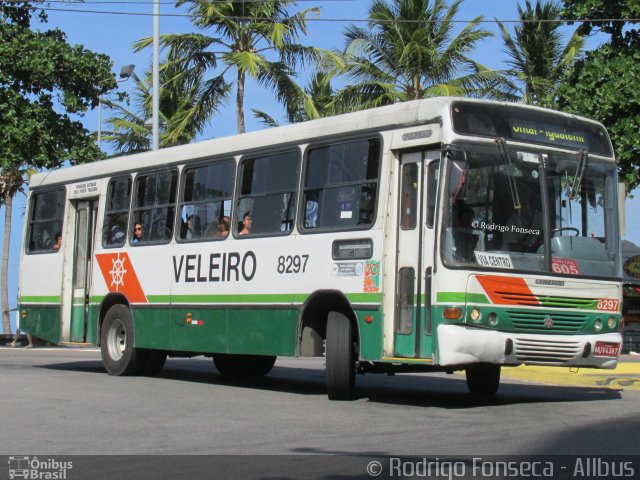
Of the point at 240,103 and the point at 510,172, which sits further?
the point at 240,103

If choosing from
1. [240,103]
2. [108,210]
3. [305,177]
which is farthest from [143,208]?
[240,103]

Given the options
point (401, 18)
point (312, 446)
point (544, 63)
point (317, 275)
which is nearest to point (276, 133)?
point (317, 275)

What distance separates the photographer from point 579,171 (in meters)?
12.2

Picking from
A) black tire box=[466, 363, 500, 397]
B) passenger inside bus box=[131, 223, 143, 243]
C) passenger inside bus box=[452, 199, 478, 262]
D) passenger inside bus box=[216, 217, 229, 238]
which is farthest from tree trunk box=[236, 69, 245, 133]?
passenger inside bus box=[452, 199, 478, 262]

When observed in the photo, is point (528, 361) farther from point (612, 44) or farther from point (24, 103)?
point (24, 103)

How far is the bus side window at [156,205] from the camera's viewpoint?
15797mm

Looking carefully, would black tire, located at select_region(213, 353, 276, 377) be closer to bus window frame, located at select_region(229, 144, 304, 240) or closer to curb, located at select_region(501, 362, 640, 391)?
bus window frame, located at select_region(229, 144, 304, 240)

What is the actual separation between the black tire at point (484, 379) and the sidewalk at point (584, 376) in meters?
2.09

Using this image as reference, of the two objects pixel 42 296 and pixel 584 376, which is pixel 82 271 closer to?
pixel 42 296

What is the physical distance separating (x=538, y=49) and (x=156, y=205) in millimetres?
21067

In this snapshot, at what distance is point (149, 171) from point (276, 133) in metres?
3.13

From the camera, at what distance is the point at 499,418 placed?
434 inches

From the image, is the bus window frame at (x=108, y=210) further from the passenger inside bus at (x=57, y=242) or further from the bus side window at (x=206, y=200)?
the bus side window at (x=206, y=200)

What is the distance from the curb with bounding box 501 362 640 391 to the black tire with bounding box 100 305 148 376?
5959 mm
